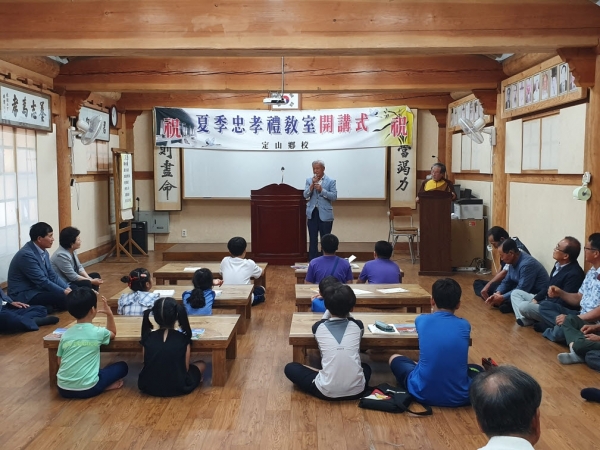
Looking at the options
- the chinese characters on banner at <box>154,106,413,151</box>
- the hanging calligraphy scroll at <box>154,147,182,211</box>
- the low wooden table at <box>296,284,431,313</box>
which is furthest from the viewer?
the hanging calligraphy scroll at <box>154,147,182,211</box>

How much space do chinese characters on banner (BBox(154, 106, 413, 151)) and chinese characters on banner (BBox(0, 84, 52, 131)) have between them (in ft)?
8.15

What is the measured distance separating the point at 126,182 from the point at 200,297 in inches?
205

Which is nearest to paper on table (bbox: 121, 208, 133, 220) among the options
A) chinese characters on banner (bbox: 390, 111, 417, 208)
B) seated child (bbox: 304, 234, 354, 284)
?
chinese characters on banner (bbox: 390, 111, 417, 208)

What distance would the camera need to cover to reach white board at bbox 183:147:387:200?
377 inches

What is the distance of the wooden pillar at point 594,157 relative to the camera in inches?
193

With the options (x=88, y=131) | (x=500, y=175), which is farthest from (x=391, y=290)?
(x=88, y=131)

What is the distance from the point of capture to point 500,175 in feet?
24.0

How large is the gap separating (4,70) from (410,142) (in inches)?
218

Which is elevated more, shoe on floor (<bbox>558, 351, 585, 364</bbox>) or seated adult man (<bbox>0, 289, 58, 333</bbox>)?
seated adult man (<bbox>0, 289, 58, 333</bbox>)

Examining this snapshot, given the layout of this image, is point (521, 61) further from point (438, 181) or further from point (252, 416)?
point (252, 416)

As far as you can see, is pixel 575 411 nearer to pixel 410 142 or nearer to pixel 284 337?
pixel 284 337

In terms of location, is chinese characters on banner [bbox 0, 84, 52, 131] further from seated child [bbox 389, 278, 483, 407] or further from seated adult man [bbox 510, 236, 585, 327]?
seated adult man [bbox 510, 236, 585, 327]

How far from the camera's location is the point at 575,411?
330 centimetres

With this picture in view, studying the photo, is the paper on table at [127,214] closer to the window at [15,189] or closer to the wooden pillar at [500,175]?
the window at [15,189]
